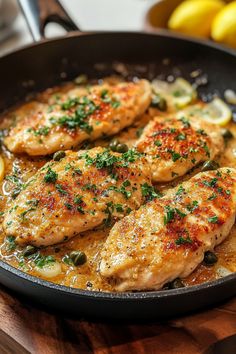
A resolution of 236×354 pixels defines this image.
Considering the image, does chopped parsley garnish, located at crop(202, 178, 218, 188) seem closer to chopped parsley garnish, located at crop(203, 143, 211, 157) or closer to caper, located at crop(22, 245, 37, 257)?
chopped parsley garnish, located at crop(203, 143, 211, 157)

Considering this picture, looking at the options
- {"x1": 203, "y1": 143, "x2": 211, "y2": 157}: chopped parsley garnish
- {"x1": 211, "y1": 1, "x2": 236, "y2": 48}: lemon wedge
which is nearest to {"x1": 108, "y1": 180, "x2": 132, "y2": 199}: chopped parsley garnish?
{"x1": 203, "y1": 143, "x2": 211, "y2": 157}: chopped parsley garnish

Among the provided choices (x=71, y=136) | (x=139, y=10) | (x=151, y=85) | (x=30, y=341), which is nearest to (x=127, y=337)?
(x=30, y=341)

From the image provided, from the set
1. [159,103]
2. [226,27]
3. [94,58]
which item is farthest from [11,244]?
[226,27]

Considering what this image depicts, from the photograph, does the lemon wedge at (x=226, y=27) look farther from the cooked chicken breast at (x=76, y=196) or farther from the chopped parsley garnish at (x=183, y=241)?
the chopped parsley garnish at (x=183, y=241)

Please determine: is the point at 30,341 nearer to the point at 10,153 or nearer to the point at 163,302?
the point at 163,302

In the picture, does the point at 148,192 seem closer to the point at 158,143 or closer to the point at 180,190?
the point at 180,190

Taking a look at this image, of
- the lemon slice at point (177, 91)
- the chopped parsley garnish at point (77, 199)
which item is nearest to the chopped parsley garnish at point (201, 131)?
the lemon slice at point (177, 91)
